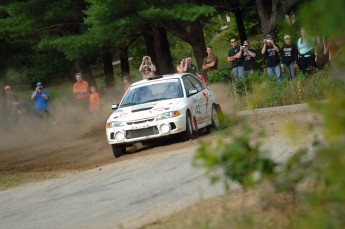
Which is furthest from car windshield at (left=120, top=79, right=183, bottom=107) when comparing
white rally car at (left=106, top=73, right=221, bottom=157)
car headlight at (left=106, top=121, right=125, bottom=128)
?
car headlight at (left=106, top=121, right=125, bottom=128)

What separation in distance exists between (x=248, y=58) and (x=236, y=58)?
423mm

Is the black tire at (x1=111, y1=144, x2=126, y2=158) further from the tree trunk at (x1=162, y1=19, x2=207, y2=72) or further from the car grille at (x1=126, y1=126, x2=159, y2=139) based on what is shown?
the tree trunk at (x1=162, y1=19, x2=207, y2=72)

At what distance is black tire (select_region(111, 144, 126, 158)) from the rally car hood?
0.60m

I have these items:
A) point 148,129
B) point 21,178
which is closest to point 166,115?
point 148,129

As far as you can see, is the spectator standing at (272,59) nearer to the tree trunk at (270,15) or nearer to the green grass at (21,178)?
the tree trunk at (270,15)

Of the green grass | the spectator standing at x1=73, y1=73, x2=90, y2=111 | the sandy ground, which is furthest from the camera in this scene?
the spectator standing at x1=73, y1=73, x2=90, y2=111

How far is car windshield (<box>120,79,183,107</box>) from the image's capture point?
1983cm

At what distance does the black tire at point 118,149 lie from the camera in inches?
760

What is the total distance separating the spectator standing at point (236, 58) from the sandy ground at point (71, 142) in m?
0.70

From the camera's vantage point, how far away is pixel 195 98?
20016 millimetres

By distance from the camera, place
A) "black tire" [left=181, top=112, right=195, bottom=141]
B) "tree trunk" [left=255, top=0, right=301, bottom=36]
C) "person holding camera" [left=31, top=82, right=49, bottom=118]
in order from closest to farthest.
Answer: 1. "black tire" [left=181, top=112, right=195, bottom=141]
2. "person holding camera" [left=31, top=82, right=49, bottom=118]
3. "tree trunk" [left=255, top=0, right=301, bottom=36]

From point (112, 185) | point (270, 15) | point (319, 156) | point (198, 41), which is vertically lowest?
point (112, 185)

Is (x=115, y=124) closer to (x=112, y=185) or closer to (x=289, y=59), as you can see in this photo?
(x=112, y=185)

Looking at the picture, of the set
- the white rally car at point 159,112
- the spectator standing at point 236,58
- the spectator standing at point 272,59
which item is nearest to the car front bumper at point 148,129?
the white rally car at point 159,112
